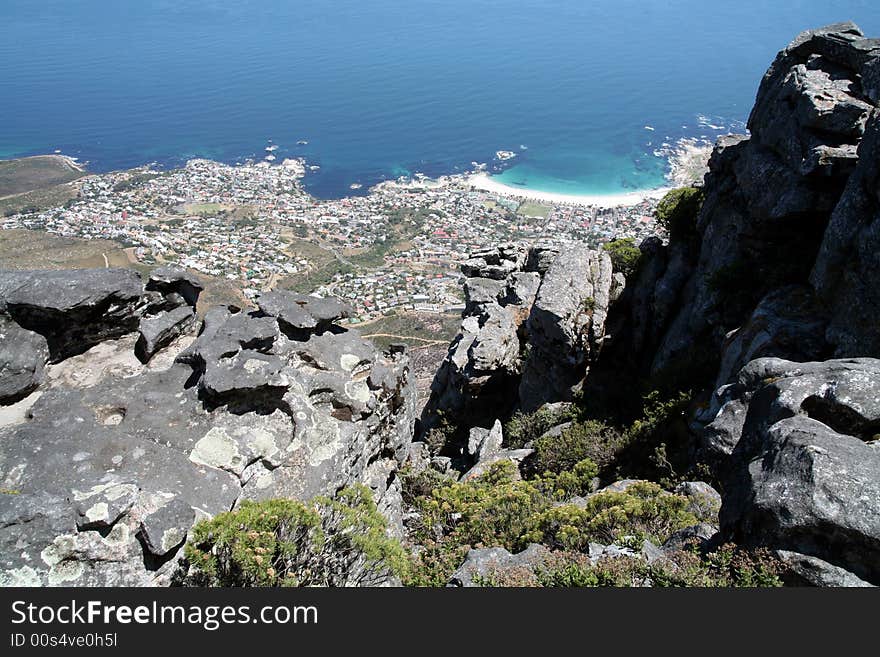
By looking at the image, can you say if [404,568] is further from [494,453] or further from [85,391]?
[494,453]

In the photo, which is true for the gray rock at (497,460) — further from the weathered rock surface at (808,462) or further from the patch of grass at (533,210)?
the patch of grass at (533,210)

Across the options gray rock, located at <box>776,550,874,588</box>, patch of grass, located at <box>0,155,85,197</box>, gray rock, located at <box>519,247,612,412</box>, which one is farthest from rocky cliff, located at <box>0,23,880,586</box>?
patch of grass, located at <box>0,155,85,197</box>

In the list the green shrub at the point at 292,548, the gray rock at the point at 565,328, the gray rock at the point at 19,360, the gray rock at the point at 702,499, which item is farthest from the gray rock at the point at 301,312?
the gray rock at the point at 702,499

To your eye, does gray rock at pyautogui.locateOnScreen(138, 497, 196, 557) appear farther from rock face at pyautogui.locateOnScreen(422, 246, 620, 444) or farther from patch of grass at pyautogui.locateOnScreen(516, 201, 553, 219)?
patch of grass at pyautogui.locateOnScreen(516, 201, 553, 219)

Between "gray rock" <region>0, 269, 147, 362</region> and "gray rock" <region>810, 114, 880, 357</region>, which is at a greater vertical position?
"gray rock" <region>810, 114, 880, 357</region>

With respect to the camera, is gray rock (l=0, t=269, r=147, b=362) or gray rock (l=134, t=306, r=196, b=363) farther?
gray rock (l=134, t=306, r=196, b=363)

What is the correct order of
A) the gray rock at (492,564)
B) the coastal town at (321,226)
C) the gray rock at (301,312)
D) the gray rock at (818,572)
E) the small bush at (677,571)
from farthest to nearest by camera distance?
the coastal town at (321,226)
the gray rock at (301,312)
the gray rock at (492,564)
the small bush at (677,571)
the gray rock at (818,572)
